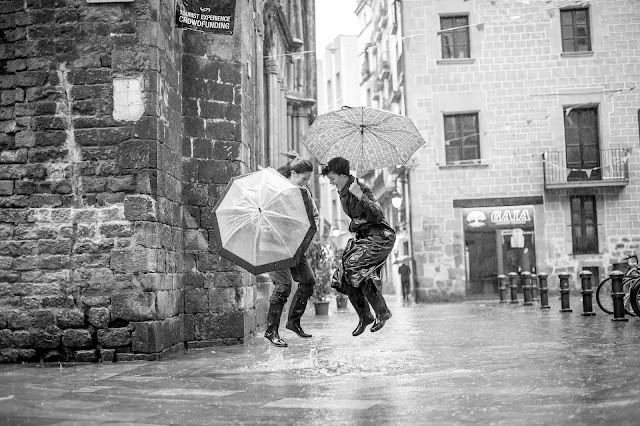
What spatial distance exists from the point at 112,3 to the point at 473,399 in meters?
6.14

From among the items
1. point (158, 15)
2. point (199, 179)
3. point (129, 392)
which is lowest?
point (129, 392)

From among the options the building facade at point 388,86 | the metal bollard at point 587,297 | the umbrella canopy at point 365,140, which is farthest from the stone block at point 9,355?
the building facade at point 388,86

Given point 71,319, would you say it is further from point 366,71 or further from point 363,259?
point 366,71

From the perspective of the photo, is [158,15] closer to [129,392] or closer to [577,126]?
[129,392]

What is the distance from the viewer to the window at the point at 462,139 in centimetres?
2995

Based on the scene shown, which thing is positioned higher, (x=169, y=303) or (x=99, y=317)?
(x=169, y=303)

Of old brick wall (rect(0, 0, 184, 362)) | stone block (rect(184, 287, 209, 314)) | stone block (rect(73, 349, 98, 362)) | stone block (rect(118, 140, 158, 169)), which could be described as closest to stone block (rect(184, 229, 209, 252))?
stone block (rect(184, 287, 209, 314))

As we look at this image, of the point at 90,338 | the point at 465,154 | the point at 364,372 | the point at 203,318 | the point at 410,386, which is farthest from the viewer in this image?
the point at 465,154

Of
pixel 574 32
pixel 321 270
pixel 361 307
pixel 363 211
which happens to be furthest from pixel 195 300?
pixel 574 32

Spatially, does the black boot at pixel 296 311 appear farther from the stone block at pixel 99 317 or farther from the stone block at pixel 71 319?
the stone block at pixel 71 319

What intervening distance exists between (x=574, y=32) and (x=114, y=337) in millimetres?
25286

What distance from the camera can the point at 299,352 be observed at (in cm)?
909

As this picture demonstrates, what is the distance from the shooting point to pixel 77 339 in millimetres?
9078

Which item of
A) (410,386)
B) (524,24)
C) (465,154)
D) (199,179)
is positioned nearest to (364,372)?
(410,386)
